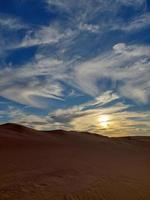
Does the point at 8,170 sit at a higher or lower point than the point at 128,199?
higher

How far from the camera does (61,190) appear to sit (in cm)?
721

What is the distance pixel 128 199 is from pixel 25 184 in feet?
8.88

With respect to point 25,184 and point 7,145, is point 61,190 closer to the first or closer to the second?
point 25,184

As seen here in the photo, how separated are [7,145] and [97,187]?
793cm

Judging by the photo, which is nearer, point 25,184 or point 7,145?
point 25,184

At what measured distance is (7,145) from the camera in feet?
47.5

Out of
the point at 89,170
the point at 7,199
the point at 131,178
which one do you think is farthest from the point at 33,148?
the point at 7,199

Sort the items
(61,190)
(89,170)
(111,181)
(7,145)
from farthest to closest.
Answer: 1. (7,145)
2. (89,170)
3. (111,181)
4. (61,190)

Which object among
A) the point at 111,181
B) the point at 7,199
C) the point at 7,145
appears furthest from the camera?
the point at 7,145

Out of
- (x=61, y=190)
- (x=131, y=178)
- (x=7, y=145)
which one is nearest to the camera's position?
(x=61, y=190)

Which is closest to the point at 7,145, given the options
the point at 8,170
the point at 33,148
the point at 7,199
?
the point at 33,148

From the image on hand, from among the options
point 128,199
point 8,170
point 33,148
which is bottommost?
point 128,199

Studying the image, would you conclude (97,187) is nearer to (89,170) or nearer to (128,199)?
(128,199)

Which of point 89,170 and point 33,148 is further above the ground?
point 33,148
